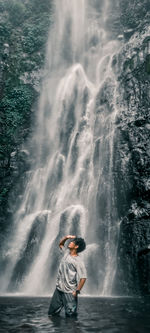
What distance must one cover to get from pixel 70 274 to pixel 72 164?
647 inches

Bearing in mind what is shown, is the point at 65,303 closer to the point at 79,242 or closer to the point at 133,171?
the point at 79,242

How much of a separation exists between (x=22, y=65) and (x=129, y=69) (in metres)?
12.5

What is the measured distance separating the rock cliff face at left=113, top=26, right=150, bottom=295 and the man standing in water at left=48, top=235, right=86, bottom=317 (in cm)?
839

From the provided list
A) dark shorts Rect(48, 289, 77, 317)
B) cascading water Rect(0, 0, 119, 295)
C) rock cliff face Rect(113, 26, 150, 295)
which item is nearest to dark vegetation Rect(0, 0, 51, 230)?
cascading water Rect(0, 0, 119, 295)

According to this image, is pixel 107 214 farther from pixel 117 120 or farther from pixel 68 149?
pixel 68 149

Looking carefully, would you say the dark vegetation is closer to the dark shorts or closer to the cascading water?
the cascading water

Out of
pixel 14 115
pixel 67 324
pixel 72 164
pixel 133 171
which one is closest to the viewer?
pixel 67 324

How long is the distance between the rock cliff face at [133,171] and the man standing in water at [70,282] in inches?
330

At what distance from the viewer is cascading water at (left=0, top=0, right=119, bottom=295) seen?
1614 centimetres

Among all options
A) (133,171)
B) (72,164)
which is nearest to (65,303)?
(133,171)

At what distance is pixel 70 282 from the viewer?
19.4 feet

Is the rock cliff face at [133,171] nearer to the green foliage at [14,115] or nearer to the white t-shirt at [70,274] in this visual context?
the white t-shirt at [70,274]

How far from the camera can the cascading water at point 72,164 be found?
53.0ft

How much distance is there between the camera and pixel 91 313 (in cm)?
720
